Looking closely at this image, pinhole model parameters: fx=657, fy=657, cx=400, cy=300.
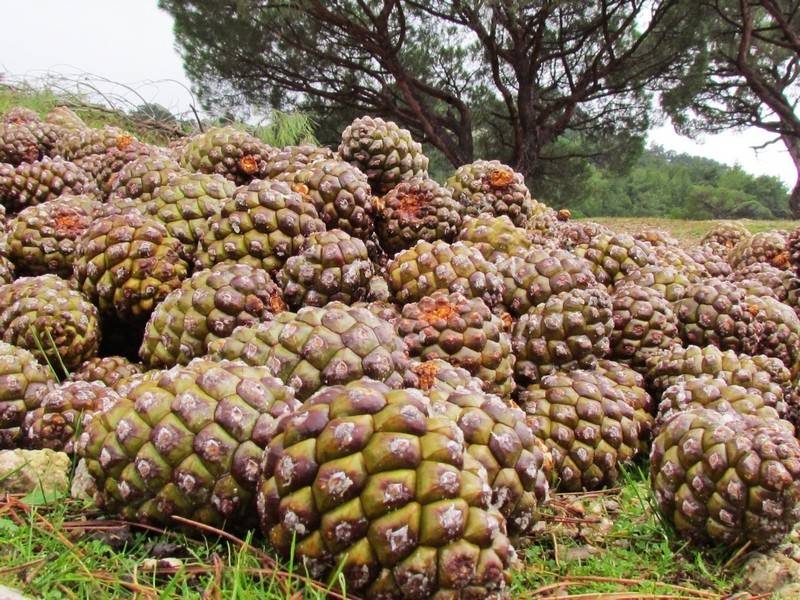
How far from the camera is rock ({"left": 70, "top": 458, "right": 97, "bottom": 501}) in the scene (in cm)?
151

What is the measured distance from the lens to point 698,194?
29984 mm

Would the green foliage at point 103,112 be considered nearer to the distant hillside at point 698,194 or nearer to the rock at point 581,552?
the rock at point 581,552

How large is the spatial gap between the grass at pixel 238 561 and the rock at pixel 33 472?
5cm

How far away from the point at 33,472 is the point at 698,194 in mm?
32302

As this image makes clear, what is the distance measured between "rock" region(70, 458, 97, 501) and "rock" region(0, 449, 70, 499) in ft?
0.11

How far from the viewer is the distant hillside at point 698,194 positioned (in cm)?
2675

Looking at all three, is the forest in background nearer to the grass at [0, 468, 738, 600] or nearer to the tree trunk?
the tree trunk

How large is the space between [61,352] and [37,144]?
206 cm

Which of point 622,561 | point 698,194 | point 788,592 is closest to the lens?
point 788,592

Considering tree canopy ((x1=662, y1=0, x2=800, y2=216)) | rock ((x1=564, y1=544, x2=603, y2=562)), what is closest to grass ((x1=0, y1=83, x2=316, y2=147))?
rock ((x1=564, y1=544, x2=603, y2=562))

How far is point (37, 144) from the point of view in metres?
3.60

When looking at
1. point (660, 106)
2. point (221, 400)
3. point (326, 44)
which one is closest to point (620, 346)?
point (221, 400)

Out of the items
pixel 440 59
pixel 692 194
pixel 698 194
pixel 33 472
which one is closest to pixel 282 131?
pixel 33 472

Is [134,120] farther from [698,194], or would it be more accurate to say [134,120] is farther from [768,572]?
[698,194]
